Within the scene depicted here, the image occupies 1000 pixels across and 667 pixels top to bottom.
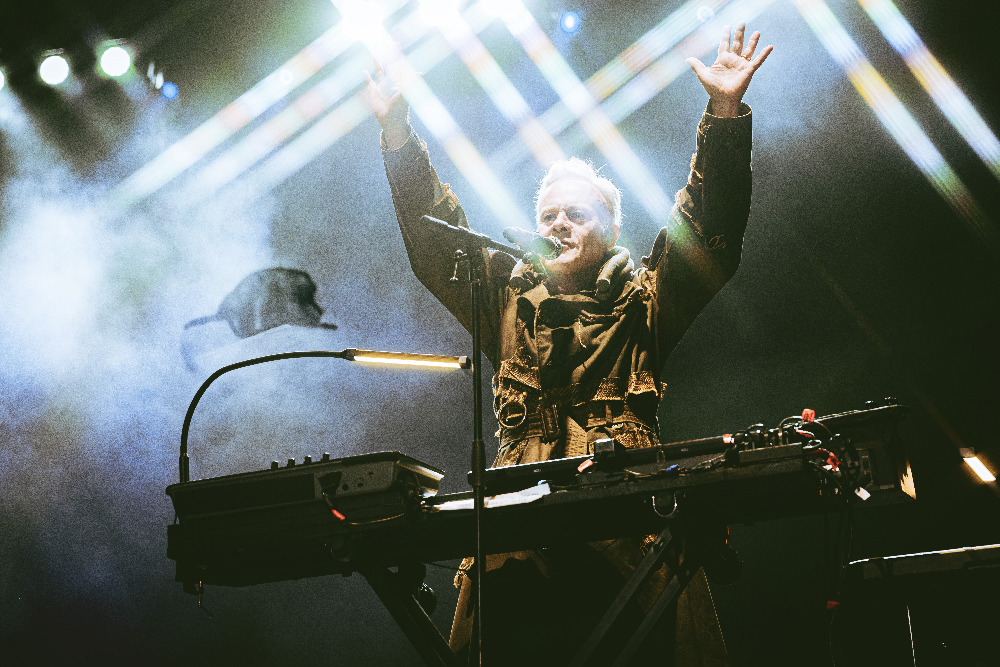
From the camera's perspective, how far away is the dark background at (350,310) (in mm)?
4207

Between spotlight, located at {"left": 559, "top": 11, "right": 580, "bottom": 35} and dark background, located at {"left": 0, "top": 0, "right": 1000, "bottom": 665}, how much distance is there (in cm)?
5

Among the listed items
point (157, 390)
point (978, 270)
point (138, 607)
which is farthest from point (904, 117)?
point (138, 607)

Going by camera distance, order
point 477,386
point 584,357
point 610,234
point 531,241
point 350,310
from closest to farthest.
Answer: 1. point 477,386
2. point 531,241
3. point 584,357
4. point 610,234
5. point 350,310

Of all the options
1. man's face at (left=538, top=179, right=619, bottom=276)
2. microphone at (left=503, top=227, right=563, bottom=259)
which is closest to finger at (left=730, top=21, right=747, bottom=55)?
man's face at (left=538, top=179, right=619, bottom=276)

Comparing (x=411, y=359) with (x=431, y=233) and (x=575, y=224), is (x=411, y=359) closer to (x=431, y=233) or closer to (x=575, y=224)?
(x=431, y=233)

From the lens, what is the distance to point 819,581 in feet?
13.8

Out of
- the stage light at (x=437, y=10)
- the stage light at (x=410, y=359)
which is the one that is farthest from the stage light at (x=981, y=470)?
the stage light at (x=437, y=10)

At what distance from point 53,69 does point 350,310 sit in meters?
2.46

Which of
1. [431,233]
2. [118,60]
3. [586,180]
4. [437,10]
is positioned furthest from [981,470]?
[118,60]

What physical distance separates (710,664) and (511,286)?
4.12 ft

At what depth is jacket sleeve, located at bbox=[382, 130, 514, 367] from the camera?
2416 mm

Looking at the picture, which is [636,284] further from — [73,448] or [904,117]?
[73,448]

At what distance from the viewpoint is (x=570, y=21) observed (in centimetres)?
438

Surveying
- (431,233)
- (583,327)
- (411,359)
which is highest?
(431,233)
